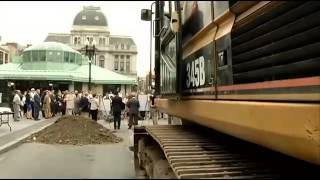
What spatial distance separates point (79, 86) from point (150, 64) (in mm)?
50357

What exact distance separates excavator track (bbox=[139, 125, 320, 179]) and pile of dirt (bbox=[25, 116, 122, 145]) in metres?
9.15

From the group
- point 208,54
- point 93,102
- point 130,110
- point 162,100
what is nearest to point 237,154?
point 208,54

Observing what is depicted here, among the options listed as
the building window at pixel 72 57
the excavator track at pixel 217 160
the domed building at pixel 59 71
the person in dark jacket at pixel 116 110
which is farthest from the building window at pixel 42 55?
the excavator track at pixel 217 160

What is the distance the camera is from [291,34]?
2.97 m

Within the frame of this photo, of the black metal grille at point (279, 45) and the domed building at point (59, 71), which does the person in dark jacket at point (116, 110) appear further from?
the domed building at point (59, 71)

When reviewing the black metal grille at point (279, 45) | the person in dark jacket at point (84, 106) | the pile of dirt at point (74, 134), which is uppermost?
the black metal grille at point (279, 45)

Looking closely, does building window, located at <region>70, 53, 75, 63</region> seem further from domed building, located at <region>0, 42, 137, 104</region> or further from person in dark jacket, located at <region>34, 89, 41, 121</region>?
person in dark jacket, located at <region>34, 89, 41, 121</region>

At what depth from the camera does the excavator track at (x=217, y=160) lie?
347cm

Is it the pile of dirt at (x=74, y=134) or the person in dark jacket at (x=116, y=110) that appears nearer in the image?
the pile of dirt at (x=74, y=134)

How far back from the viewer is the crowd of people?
23.5 m

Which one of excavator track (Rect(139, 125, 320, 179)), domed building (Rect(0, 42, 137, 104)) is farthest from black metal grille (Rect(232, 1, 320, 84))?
domed building (Rect(0, 42, 137, 104))

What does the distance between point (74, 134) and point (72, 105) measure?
14557 mm

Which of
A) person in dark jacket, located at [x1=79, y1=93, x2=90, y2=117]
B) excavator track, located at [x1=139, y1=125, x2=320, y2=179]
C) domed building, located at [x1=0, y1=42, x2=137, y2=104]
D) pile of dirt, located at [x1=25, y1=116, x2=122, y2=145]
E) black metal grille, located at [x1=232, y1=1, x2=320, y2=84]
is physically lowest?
pile of dirt, located at [x1=25, y1=116, x2=122, y2=145]

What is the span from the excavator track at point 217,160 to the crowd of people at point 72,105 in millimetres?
18004
